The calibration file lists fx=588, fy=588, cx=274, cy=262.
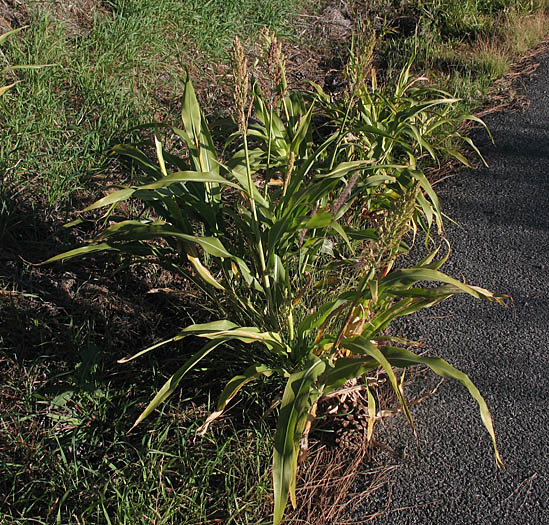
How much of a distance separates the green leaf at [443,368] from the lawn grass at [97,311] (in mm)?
642

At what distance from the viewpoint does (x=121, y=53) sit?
13.1 ft

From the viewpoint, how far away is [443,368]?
1895mm

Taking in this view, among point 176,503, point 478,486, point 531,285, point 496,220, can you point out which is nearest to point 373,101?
point 496,220

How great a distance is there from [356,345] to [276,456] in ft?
1.48

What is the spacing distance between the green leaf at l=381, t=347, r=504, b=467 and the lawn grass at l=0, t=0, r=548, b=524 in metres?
0.64

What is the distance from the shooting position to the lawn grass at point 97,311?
215cm

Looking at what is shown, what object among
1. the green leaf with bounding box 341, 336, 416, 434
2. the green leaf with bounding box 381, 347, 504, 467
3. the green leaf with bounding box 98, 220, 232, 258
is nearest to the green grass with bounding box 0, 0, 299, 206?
the green leaf with bounding box 98, 220, 232, 258

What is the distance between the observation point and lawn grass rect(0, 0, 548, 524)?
2.15m

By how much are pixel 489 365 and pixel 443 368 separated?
89 cm

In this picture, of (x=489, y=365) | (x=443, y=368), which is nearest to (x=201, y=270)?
(x=443, y=368)

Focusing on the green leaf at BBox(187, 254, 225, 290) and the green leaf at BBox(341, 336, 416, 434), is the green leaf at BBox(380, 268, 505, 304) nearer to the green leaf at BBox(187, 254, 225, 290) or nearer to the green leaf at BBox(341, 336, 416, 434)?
the green leaf at BBox(341, 336, 416, 434)

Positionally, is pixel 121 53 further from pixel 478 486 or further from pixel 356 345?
pixel 478 486

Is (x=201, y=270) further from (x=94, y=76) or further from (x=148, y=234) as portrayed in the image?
(x=94, y=76)

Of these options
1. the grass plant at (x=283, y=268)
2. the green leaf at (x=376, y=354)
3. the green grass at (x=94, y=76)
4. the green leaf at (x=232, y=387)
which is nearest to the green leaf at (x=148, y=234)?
the grass plant at (x=283, y=268)
